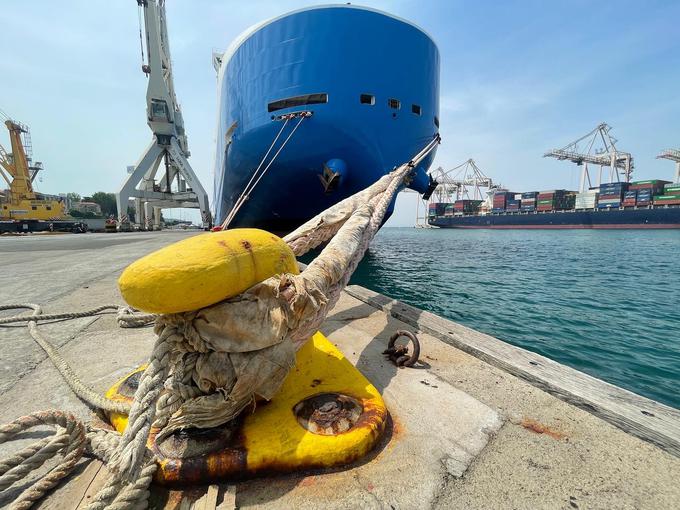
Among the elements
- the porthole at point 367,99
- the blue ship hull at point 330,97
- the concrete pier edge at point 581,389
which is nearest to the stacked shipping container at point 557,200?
the blue ship hull at point 330,97

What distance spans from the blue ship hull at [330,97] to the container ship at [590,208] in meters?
51.3

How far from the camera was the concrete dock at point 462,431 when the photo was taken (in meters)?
1.16

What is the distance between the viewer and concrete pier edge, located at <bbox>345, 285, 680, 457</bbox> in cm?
146

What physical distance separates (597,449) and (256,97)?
10.9 m

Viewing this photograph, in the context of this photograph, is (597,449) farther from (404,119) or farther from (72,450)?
(404,119)

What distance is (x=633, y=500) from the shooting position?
1.14 metres

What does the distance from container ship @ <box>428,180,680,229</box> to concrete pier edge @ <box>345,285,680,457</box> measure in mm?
58400

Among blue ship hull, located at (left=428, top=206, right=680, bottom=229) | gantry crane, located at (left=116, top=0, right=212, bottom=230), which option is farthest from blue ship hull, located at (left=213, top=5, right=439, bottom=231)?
blue ship hull, located at (left=428, top=206, right=680, bottom=229)

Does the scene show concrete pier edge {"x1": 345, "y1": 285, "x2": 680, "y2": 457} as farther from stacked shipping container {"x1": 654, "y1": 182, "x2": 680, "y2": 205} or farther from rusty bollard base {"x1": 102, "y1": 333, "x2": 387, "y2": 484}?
stacked shipping container {"x1": 654, "y1": 182, "x2": 680, "y2": 205}

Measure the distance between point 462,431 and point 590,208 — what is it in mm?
67134

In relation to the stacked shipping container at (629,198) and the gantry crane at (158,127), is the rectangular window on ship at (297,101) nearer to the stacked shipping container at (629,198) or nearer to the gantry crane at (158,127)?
the gantry crane at (158,127)

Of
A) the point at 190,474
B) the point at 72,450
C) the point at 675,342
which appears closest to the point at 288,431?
the point at 190,474

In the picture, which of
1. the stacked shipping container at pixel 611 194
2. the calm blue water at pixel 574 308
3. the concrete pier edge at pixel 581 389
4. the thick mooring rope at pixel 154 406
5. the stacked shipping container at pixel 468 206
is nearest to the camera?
the thick mooring rope at pixel 154 406

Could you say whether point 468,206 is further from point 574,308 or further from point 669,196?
point 574,308
